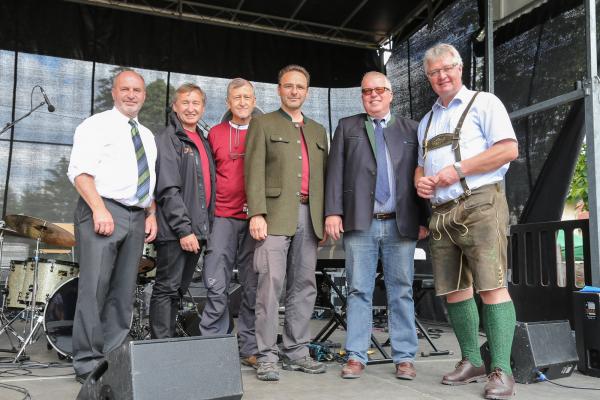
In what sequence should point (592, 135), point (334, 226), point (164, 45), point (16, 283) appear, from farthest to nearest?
point (164, 45)
point (16, 283)
point (592, 135)
point (334, 226)

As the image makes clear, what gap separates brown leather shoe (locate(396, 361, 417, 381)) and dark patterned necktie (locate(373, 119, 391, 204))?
838 millimetres

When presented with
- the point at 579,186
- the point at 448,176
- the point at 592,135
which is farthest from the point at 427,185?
the point at 579,186

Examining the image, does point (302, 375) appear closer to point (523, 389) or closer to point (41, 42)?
point (523, 389)

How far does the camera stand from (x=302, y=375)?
273 cm

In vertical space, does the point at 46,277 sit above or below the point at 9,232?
below

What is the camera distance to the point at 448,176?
94.5 inches

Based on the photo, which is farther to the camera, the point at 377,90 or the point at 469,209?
the point at 377,90

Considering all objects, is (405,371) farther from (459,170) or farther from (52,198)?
(52,198)

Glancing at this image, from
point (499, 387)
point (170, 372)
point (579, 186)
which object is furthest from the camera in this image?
point (579, 186)

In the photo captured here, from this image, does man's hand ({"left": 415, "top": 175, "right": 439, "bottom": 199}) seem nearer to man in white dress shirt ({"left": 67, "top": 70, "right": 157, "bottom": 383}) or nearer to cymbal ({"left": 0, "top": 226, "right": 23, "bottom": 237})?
man in white dress shirt ({"left": 67, "top": 70, "right": 157, "bottom": 383})

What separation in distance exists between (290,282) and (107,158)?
1135 millimetres

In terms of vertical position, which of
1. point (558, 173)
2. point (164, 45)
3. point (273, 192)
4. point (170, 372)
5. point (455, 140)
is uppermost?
point (164, 45)

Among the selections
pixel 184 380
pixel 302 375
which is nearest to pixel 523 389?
pixel 302 375

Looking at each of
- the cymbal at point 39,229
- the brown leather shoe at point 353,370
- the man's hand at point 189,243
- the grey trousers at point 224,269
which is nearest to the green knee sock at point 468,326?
the brown leather shoe at point 353,370
